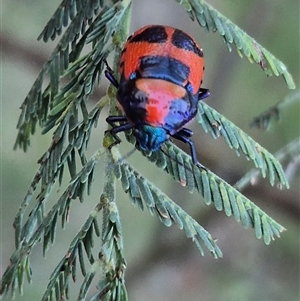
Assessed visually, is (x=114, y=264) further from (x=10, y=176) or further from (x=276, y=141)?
(x=10, y=176)

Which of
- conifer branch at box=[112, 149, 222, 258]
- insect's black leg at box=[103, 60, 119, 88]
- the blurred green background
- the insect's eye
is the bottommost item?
conifer branch at box=[112, 149, 222, 258]

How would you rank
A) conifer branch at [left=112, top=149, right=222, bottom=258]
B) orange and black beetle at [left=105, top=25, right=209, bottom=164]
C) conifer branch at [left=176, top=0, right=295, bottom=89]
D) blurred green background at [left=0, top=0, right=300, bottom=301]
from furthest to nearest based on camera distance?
blurred green background at [left=0, top=0, right=300, bottom=301]
orange and black beetle at [left=105, top=25, right=209, bottom=164]
conifer branch at [left=176, top=0, right=295, bottom=89]
conifer branch at [left=112, top=149, right=222, bottom=258]

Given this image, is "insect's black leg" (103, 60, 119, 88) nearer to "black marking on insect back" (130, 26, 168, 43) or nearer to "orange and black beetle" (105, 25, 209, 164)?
"orange and black beetle" (105, 25, 209, 164)

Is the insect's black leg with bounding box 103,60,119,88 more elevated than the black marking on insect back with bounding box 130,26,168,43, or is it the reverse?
the black marking on insect back with bounding box 130,26,168,43

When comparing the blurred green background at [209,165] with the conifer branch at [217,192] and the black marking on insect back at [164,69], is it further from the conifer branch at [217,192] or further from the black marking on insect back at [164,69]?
the conifer branch at [217,192]

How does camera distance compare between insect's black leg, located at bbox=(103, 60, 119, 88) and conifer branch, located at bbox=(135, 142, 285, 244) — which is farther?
insect's black leg, located at bbox=(103, 60, 119, 88)

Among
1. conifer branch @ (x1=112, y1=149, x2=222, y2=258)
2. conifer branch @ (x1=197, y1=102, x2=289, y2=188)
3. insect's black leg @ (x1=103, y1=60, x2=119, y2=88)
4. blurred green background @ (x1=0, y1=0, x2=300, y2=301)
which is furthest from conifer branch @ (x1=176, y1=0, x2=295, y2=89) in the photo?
blurred green background @ (x1=0, y1=0, x2=300, y2=301)

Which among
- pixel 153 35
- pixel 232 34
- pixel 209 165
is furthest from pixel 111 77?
pixel 209 165
